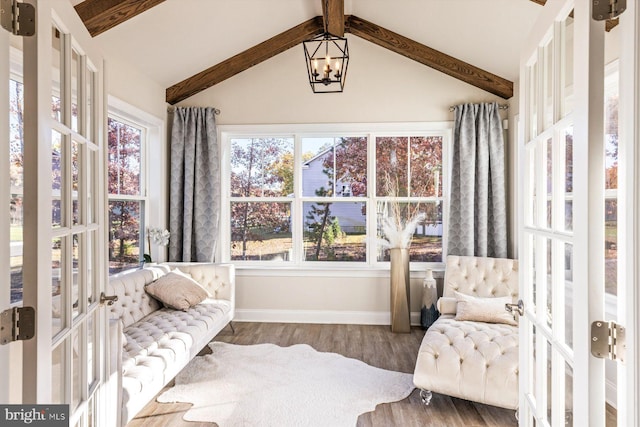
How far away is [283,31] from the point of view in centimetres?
404

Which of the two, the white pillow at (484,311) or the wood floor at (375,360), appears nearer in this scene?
the wood floor at (375,360)

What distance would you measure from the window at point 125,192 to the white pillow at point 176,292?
0.52m

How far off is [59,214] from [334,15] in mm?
3053

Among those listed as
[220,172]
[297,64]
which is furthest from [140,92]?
[297,64]

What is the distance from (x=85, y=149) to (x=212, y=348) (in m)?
2.61

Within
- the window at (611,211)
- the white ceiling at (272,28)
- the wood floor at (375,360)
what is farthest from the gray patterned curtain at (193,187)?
the window at (611,211)

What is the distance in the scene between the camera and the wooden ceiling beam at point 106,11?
258 cm

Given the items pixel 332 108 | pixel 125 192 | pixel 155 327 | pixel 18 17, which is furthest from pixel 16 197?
pixel 332 108

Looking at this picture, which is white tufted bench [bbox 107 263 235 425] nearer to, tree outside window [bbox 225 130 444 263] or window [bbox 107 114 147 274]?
window [bbox 107 114 147 274]

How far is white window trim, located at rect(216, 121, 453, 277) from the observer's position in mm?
4391

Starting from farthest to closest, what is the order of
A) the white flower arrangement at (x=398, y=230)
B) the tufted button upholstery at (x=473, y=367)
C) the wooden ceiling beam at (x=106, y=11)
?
the white flower arrangement at (x=398, y=230)
the wooden ceiling beam at (x=106, y=11)
the tufted button upholstery at (x=473, y=367)

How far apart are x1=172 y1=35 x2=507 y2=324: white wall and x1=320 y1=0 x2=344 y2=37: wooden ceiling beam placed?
2.00ft

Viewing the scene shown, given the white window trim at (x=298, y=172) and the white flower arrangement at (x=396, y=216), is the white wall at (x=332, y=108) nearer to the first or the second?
Answer: the white window trim at (x=298, y=172)

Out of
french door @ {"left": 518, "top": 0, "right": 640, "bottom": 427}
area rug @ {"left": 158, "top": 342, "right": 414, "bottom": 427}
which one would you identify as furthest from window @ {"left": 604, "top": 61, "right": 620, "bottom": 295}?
area rug @ {"left": 158, "top": 342, "right": 414, "bottom": 427}
